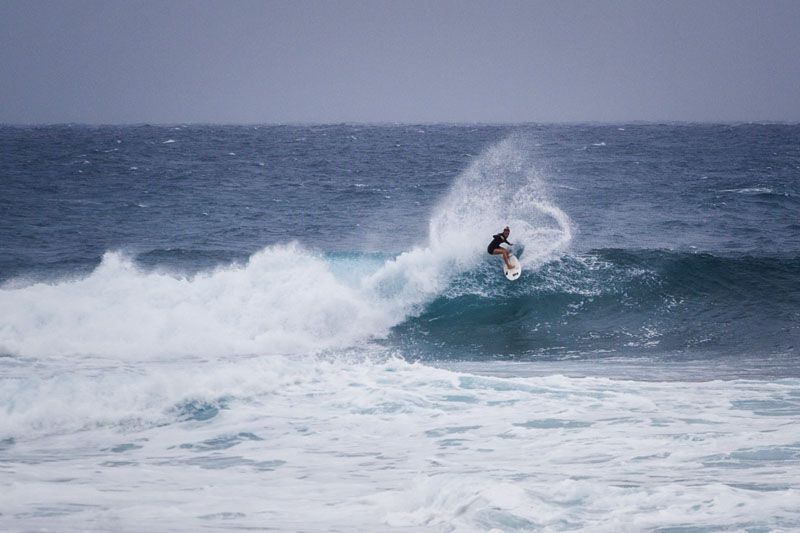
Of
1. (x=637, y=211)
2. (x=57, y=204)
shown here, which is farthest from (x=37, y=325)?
(x=637, y=211)

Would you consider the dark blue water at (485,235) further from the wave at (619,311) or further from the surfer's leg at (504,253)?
the surfer's leg at (504,253)

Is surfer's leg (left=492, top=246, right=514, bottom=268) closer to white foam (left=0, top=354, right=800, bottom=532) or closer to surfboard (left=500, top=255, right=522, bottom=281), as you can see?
surfboard (left=500, top=255, right=522, bottom=281)

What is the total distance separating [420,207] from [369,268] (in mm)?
10190

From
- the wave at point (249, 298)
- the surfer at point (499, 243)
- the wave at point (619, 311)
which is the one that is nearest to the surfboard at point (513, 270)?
the surfer at point (499, 243)

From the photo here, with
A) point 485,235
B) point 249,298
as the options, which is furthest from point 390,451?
point 485,235

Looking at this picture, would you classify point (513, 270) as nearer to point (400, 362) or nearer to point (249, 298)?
point (400, 362)

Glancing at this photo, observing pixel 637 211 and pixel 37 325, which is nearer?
pixel 37 325

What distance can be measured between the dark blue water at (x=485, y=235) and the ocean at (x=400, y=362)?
0.12 metres

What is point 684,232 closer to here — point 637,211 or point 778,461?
point 637,211

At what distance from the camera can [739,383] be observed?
10.6 meters

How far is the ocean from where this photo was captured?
6.69 m

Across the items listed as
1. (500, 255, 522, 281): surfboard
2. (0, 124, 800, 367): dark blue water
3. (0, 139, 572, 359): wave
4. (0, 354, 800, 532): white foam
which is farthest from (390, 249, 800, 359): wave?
(0, 354, 800, 532): white foam

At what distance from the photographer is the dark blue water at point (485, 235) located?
15.1m

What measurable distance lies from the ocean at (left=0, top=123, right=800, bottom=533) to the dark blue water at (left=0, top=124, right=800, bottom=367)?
123mm
